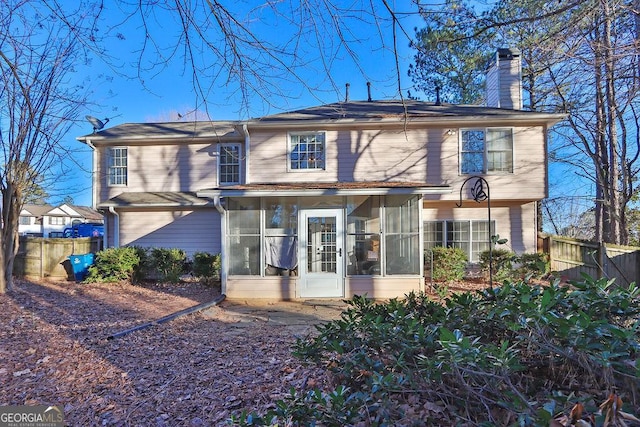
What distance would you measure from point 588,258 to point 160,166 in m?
13.9

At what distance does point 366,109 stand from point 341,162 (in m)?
2.68

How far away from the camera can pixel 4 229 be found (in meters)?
8.84

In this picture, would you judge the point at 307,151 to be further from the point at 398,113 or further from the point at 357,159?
the point at 398,113

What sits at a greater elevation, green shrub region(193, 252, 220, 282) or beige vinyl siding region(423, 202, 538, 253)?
beige vinyl siding region(423, 202, 538, 253)

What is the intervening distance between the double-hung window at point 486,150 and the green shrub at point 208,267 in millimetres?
8141

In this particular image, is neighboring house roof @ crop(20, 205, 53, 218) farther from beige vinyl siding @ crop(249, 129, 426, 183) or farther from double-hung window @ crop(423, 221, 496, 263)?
double-hung window @ crop(423, 221, 496, 263)

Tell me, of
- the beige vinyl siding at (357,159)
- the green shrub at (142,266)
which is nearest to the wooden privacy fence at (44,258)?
the green shrub at (142,266)

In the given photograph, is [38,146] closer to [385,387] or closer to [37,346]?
[37,346]

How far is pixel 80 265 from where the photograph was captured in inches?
432

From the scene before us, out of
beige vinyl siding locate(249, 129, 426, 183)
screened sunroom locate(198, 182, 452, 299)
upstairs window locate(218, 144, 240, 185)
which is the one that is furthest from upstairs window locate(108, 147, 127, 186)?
screened sunroom locate(198, 182, 452, 299)

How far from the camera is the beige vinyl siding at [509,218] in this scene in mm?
11547

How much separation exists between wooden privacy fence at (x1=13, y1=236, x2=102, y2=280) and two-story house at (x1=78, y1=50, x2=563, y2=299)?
5.08 feet

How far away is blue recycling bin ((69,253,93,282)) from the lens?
10.9 metres

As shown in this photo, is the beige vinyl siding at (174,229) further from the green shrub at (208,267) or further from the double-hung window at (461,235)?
the double-hung window at (461,235)
